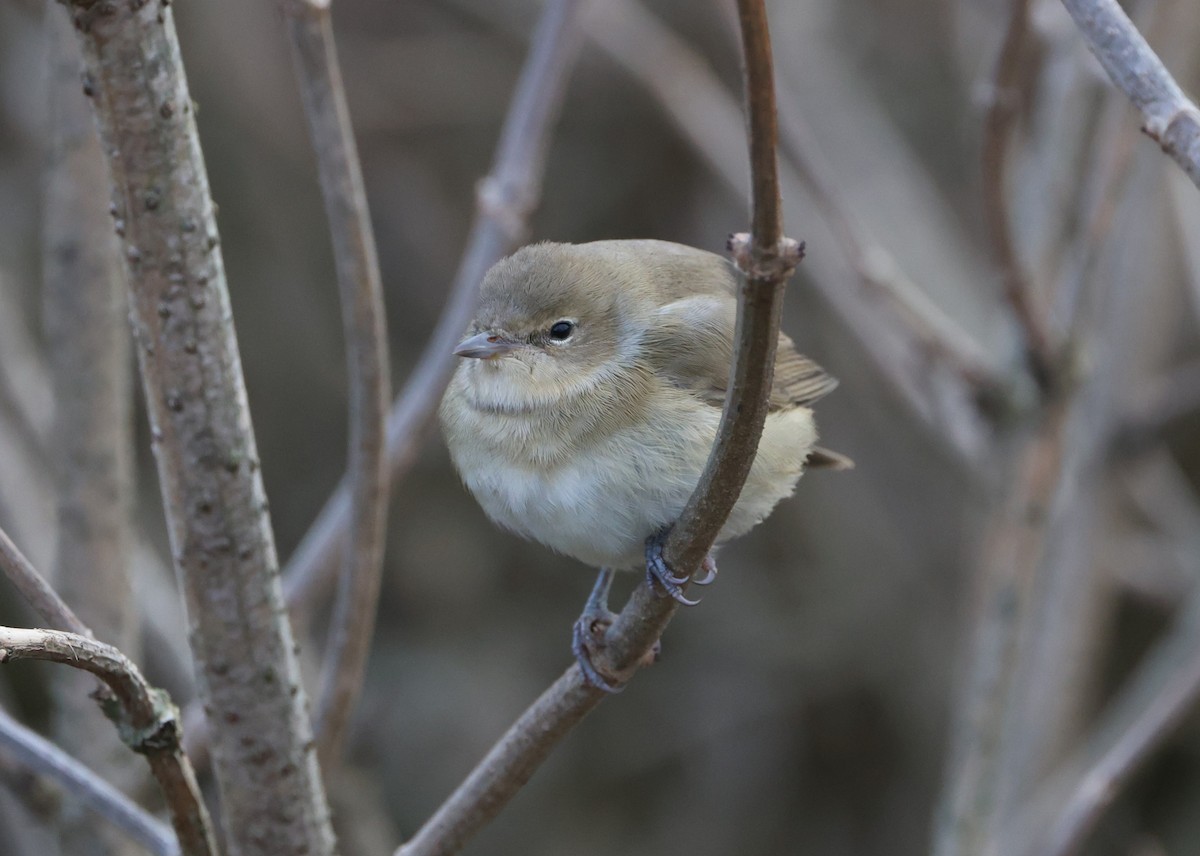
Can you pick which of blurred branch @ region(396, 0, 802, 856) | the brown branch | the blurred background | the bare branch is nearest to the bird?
blurred branch @ region(396, 0, 802, 856)

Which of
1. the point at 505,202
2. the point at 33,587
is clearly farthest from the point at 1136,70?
the point at 505,202

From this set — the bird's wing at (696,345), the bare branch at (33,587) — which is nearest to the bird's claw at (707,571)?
the bird's wing at (696,345)

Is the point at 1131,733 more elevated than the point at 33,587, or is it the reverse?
the point at 33,587

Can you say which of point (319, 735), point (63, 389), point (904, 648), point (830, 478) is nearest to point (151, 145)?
point (63, 389)

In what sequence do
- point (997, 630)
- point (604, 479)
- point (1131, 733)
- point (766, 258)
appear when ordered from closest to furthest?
point (766, 258) < point (604, 479) < point (1131, 733) < point (997, 630)

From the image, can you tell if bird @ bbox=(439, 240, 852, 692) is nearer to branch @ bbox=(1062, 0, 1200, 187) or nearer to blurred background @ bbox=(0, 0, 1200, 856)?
branch @ bbox=(1062, 0, 1200, 187)

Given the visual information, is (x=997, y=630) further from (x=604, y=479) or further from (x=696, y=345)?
(x=604, y=479)
